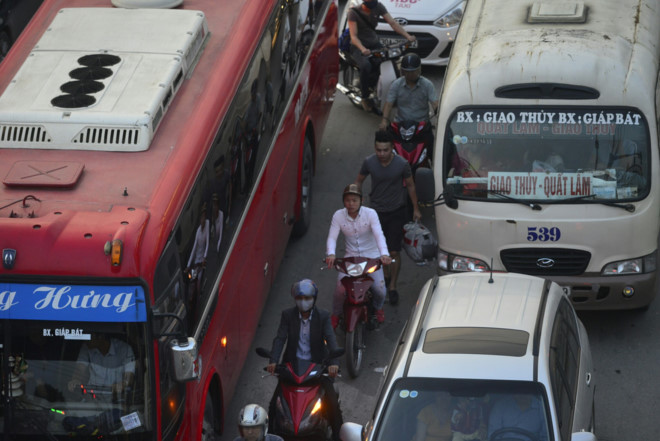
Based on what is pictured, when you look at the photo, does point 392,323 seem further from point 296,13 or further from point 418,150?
point 296,13

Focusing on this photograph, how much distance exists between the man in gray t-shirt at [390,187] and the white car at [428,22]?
19.9ft

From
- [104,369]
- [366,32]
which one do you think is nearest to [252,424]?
[104,369]

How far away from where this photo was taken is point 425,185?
11.1 m

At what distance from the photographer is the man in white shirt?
10.9 metres

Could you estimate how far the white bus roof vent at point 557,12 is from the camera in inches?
461

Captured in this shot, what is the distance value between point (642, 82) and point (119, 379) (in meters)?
5.93

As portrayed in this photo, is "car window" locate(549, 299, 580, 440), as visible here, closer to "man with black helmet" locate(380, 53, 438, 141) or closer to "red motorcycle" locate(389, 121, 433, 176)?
"red motorcycle" locate(389, 121, 433, 176)

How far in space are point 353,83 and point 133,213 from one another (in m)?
9.87

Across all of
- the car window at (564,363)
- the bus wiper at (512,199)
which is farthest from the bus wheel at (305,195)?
the car window at (564,363)

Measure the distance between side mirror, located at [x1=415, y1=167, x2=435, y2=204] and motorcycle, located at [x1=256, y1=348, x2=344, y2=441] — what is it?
231 cm

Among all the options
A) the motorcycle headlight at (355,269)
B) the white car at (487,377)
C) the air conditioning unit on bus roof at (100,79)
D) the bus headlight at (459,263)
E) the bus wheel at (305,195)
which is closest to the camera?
the white car at (487,377)

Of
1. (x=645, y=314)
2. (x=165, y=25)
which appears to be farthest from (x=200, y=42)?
(x=645, y=314)

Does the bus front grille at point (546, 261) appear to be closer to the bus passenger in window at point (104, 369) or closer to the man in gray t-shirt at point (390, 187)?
the man in gray t-shirt at point (390, 187)

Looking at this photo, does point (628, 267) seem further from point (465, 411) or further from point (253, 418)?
point (253, 418)
